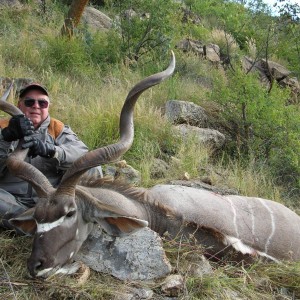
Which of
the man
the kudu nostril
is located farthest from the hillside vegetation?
the man

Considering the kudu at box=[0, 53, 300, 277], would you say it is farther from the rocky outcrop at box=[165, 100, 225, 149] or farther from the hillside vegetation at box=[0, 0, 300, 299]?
the rocky outcrop at box=[165, 100, 225, 149]

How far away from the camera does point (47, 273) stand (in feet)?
9.94

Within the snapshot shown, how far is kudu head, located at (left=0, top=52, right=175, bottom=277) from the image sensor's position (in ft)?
9.90

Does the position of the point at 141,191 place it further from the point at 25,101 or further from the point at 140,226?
the point at 25,101

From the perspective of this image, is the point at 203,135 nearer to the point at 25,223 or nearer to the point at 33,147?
the point at 33,147

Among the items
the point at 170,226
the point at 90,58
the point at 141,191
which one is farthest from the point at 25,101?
the point at 90,58

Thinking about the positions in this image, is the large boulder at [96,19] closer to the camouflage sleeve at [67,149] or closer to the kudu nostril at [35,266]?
the camouflage sleeve at [67,149]

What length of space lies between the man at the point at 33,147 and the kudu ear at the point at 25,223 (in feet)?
0.86

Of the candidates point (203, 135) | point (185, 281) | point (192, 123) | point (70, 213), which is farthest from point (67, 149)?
point (192, 123)

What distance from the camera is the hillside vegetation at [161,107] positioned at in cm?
344

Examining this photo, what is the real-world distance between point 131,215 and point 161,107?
12.5ft

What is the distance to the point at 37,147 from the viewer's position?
3.62 m

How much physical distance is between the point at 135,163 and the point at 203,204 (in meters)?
1.60

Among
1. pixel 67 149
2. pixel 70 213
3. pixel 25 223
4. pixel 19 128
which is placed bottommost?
pixel 25 223
